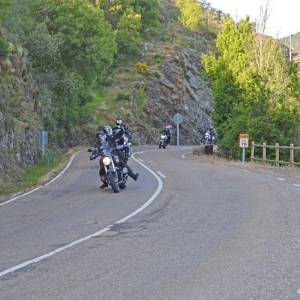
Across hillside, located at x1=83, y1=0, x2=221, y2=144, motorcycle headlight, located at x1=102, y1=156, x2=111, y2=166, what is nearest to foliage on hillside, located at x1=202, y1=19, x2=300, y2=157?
motorcycle headlight, located at x1=102, y1=156, x2=111, y2=166

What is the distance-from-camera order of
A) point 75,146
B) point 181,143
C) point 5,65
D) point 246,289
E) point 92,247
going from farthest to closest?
1. point 181,143
2. point 75,146
3. point 5,65
4. point 92,247
5. point 246,289

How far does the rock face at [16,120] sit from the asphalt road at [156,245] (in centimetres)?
641

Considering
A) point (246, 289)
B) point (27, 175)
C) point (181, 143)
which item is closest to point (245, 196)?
point (246, 289)

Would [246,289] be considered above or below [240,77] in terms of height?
below

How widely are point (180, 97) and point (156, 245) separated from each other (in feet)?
196

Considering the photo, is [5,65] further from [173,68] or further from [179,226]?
[173,68]

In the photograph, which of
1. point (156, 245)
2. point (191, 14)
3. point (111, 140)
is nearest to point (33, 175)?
point (111, 140)

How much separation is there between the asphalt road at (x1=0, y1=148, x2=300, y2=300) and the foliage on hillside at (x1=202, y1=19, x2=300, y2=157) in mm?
17736

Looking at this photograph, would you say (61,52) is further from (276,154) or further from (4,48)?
(276,154)

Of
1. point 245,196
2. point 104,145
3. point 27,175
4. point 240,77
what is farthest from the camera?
point 240,77

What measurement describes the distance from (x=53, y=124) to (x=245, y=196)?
89.4 feet

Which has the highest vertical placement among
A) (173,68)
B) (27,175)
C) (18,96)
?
(173,68)

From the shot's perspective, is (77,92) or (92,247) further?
(77,92)

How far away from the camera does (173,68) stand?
237 ft
